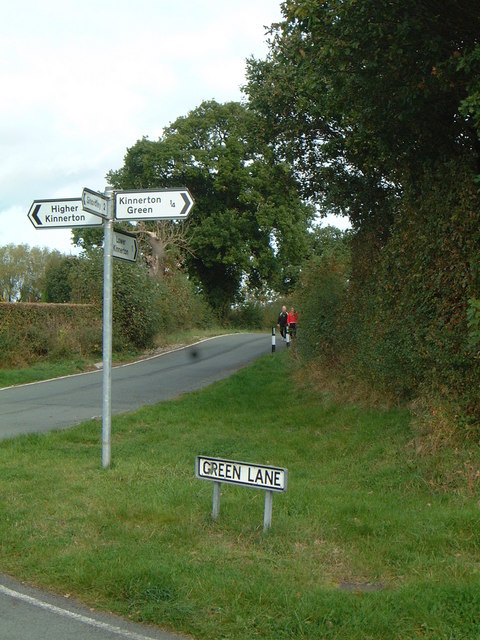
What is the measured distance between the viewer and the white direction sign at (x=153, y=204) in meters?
8.24

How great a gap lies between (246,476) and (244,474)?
27 millimetres

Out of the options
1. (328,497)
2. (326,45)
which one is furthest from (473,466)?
(326,45)

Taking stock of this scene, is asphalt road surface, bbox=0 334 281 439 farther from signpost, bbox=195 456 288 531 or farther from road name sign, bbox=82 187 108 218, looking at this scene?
signpost, bbox=195 456 288 531

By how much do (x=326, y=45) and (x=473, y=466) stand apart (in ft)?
19.0

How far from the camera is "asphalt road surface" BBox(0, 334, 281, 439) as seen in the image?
43.7 ft

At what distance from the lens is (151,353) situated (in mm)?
29094

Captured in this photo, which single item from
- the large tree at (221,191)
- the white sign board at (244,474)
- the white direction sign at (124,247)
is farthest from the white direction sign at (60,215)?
the large tree at (221,191)

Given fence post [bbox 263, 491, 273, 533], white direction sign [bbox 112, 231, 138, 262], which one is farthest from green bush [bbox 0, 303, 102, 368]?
fence post [bbox 263, 491, 273, 533]

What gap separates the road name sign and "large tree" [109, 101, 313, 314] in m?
38.1

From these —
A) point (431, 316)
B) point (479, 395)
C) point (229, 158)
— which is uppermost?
point (229, 158)

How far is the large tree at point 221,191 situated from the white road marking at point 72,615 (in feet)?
138

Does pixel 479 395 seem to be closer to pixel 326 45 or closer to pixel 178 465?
pixel 178 465

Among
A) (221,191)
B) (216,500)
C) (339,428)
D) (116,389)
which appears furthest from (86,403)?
(221,191)

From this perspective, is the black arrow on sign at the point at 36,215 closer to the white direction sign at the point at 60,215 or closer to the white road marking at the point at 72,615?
the white direction sign at the point at 60,215
